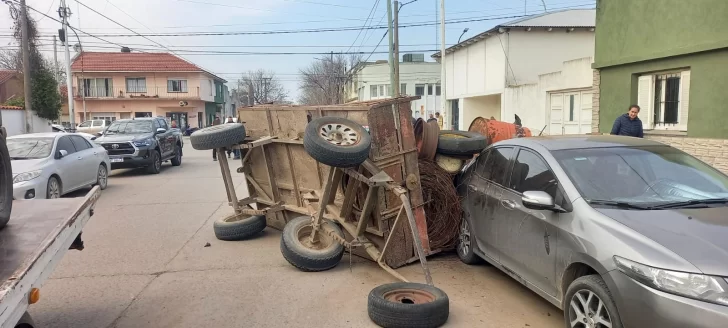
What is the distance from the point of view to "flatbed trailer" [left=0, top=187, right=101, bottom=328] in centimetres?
296

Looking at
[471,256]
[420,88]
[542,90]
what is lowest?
[471,256]

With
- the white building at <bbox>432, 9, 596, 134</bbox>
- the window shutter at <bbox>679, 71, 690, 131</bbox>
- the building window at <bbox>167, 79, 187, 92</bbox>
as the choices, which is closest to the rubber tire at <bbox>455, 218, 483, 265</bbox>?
the window shutter at <bbox>679, 71, 690, 131</bbox>

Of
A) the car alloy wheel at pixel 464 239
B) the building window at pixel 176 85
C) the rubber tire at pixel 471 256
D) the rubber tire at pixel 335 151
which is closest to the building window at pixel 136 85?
the building window at pixel 176 85

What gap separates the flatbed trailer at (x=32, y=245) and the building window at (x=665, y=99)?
11222 millimetres

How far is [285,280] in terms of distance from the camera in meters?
5.79

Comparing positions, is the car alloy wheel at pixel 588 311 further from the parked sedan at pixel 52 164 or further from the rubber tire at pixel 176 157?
the rubber tire at pixel 176 157

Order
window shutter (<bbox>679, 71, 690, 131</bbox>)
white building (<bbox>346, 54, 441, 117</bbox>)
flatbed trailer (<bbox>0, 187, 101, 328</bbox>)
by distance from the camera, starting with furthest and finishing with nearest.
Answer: white building (<bbox>346, 54, 441, 117</bbox>) → window shutter (<bbox>679, 71, 690, 131</bbox>) → flatbed trailer (<bbox>0, 187, 101, 328</bbox>)

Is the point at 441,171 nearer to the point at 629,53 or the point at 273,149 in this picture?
the point at 273,149

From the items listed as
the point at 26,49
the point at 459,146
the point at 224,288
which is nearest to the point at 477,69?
the point at 459,146

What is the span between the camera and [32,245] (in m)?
3.51

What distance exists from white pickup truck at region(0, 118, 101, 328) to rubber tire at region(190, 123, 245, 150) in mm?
2544

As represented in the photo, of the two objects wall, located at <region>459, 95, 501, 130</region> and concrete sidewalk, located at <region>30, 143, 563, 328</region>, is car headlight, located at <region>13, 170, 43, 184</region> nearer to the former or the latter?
concrete sidewalk, located at <region>30, 143, 563, 328</region>

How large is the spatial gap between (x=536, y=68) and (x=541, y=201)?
2031 centimetres

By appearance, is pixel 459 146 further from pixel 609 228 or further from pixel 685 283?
pixel 685 283
